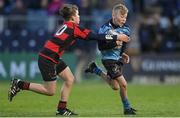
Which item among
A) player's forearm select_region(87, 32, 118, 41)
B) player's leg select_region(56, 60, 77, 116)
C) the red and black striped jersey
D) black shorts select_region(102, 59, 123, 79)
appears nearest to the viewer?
player's forearm select_region(87, 32, 118, 41)

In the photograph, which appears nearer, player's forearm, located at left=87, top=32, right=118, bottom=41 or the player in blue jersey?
player's forearm, located at left=87, top=32, right=118, bottom=41

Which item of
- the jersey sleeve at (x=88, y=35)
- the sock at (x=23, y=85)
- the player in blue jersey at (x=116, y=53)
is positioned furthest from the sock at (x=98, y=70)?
the sock at (x=23, y=85)

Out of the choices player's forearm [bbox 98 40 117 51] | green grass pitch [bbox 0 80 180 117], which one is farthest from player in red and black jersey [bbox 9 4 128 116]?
green grass pitch [bbox 0 80 180 117]

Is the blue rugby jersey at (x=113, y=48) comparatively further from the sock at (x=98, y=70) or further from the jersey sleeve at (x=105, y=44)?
the sock at (x=98, y=70)

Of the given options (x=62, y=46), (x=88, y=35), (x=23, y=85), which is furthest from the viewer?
(x=23, y=85)

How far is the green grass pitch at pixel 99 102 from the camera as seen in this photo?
13.7 metres

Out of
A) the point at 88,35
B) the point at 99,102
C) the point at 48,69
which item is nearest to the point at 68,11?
the point at 88,35

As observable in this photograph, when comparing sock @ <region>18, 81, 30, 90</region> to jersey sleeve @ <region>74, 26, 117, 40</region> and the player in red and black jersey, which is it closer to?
the player in red and black jersey

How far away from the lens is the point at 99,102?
55.0 feet

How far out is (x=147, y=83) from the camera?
81.1 ft

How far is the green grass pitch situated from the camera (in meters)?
13.7

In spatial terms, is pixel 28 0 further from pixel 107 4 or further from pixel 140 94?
pixel 140 94

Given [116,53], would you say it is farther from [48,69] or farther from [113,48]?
[48,69]

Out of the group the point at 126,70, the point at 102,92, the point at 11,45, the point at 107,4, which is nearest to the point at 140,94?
the point at 102,92
